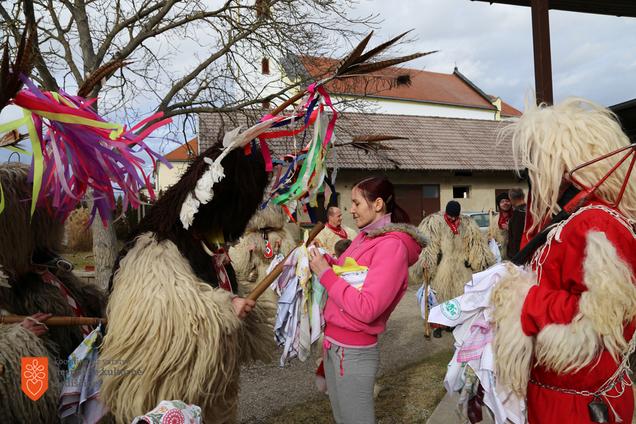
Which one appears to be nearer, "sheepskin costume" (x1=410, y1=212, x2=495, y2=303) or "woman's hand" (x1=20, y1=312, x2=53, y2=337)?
"woman's hand" (x1=20, y1=312, x2=53, y2=337)

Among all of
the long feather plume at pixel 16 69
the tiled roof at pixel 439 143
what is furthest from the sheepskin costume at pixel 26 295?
the tiled roof at pixel 439 143

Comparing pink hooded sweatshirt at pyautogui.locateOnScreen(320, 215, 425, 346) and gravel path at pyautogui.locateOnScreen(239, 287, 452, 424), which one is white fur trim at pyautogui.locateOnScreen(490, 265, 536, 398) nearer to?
pink hooded sweatshirt at pyautogui.locateOnScreen(320, 215, 425, 346)

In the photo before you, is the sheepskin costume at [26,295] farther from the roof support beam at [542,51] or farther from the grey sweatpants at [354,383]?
the roof support beam at [542,51]

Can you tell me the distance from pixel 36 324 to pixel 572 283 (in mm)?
2067

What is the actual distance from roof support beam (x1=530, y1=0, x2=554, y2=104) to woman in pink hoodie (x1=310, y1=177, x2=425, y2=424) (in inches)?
89.9

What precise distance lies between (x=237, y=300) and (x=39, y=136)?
3.30 feet

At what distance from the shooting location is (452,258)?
6.26 meters

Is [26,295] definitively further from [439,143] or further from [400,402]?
[439,143]

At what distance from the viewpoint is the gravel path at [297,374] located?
4.37 m

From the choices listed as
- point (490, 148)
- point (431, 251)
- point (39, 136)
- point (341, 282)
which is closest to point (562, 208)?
point (341, 282)

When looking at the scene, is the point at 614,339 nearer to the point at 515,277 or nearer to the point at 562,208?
the point at 515,277

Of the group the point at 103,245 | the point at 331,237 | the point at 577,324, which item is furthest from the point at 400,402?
the point at 103,245

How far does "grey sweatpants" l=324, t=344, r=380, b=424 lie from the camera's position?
2324mm

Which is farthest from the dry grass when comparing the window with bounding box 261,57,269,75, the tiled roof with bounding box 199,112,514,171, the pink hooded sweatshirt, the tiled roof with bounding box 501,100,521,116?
the tiled roof with bounding box 501,100,521,116
